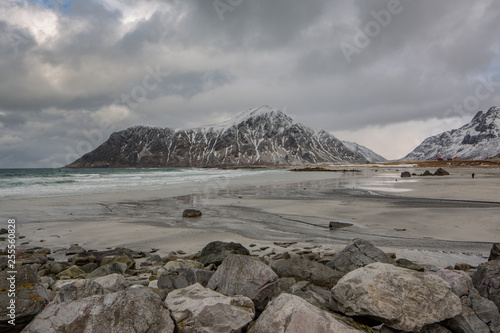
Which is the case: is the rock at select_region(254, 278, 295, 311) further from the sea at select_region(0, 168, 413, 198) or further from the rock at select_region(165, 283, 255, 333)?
the sea at select_region(0, 168, 413, 198)

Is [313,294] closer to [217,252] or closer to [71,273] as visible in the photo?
[217,252]

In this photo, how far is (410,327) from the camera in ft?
11.3

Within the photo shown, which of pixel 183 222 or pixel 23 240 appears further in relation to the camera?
pixel 183 222

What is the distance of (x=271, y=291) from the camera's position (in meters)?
4.59

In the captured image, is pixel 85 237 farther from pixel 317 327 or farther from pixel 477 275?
pixel 477 275

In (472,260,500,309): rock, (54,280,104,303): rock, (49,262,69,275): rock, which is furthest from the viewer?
(49,262,69,275): rock

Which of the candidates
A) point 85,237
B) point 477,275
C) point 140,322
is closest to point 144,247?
point 85,237

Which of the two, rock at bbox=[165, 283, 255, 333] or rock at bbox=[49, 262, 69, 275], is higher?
rock at bbox=[165, 283, 255, 333]

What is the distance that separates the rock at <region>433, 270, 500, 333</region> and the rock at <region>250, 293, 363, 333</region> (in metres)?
1.52

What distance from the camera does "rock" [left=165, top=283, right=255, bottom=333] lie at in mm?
3570

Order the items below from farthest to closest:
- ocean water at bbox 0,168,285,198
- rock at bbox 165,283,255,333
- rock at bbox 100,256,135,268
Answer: ocean water at bbox 0,168,285,198, rock at bbox 100,256,135,268, rock at bbox 165,283,255,333

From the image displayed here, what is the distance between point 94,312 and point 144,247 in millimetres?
6962

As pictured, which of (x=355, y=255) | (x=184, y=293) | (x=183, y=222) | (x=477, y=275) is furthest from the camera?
(x=183, y=222)

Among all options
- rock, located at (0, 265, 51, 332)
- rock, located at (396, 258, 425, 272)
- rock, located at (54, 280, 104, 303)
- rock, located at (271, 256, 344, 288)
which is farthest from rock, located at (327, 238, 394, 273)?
rock, located at (0, 265, 51, 332)
